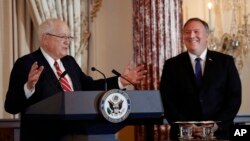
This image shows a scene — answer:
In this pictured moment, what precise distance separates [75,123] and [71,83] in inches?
30.9

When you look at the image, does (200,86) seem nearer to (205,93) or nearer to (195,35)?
(205,93)

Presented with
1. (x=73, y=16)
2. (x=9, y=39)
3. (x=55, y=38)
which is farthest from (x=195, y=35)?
(x=9, y=39)

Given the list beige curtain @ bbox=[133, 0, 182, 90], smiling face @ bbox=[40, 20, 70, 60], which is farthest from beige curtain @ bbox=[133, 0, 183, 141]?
smiling face @ bbox=[40, 20, 70, 60]

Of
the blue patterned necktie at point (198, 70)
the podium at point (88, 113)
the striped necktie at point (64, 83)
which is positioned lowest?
the podium at point (88, 113)

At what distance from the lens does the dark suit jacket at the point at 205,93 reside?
3789mm

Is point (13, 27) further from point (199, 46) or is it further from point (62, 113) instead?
point (62, 113)

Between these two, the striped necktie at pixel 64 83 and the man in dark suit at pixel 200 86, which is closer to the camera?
the striped necktie at pixel 64 83

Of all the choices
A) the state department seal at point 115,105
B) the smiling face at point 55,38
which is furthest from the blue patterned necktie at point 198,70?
the state department seal at point 115,105

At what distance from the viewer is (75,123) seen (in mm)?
2137

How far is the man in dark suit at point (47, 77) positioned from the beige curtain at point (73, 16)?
2.63 m

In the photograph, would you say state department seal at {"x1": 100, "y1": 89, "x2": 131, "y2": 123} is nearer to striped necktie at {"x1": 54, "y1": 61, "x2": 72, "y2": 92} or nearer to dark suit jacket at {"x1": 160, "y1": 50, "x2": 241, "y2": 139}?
striped necktie at {"x1": 54, "y1": 61, "x2": 72, "y2": 92}

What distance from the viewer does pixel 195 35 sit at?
12.8 feet

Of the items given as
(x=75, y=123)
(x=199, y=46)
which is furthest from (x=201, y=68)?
(x=75, y=123)

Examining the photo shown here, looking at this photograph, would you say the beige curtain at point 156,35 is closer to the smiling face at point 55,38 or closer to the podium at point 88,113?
the smiling face at point 55,38
